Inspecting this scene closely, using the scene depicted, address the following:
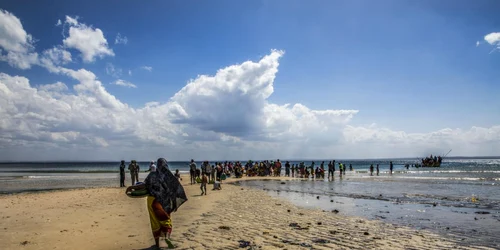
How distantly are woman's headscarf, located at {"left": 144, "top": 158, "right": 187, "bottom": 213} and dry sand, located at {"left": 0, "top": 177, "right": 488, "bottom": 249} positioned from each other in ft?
3.82

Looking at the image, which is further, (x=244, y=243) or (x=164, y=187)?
(x=244, y=243)

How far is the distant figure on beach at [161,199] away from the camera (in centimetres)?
735

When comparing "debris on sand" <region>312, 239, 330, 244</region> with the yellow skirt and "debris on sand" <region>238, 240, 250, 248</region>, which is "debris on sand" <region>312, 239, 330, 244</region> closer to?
"debris on sand" <region>238, 240, 250, 248</region>

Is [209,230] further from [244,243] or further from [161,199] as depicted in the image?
[161,199]

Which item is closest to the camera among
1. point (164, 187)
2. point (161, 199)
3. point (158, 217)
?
point (158, 217)

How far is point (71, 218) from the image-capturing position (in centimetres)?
1184

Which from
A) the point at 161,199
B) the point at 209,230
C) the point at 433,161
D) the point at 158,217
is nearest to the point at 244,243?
the point at 209,230

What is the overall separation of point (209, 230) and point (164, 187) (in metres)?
2.88

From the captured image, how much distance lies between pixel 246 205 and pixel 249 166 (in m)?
27.7

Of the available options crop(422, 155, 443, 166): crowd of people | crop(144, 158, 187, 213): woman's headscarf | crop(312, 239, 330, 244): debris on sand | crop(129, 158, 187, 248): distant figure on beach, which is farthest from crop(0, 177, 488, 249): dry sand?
crop(422, 155, 443, 166): crowd of people

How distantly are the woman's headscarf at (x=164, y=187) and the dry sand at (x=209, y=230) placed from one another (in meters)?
1.16

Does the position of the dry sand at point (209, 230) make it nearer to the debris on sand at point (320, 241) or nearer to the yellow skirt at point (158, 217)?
the debris on sand at point (320, 241)

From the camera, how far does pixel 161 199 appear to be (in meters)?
7.46

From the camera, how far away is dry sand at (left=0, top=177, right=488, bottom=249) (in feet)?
27.2
